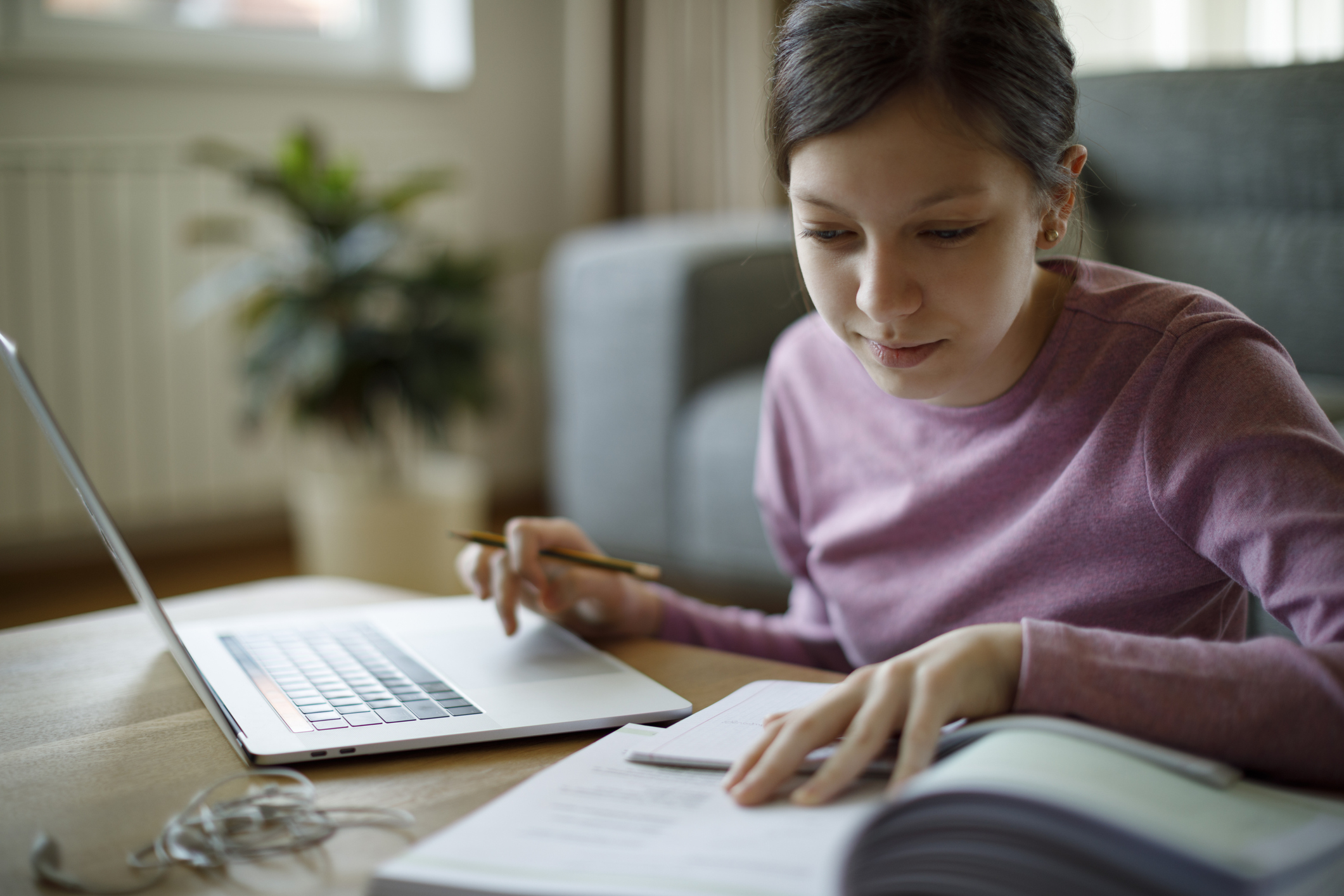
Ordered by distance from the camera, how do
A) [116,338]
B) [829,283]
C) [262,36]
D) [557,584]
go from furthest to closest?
[262,36] < [116,338] < [557,584] < [829,283]

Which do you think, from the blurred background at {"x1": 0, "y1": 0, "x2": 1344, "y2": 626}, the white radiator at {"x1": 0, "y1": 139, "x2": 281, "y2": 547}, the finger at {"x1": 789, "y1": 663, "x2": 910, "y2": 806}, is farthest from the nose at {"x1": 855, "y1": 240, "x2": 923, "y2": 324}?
the white radiator at {"x1": 0, "y1": 139, "x2": 281, "y2": 547}

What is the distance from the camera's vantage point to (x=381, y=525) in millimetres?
2365

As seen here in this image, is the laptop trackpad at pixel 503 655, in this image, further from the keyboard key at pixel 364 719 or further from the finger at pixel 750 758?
the finger at pixel 750 758

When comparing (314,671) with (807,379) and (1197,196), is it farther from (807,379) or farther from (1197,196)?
(1197,196)

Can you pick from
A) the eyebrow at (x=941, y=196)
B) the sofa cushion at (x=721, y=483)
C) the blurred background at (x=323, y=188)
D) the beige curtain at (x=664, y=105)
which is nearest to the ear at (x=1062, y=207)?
the eyebrow at (x=941, y=196)

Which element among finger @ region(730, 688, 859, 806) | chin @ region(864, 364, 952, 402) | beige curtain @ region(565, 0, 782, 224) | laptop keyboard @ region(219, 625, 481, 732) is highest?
beige curtain @ region(565, 0, 782, 224)

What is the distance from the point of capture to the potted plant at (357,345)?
2318 mm

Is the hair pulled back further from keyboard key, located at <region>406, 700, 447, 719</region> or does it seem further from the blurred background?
the blurred background

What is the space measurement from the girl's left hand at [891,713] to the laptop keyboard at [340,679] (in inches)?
8.1

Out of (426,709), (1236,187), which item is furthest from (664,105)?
(426,709)

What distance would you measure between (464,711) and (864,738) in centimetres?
25

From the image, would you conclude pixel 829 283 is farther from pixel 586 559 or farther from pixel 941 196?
pixel 586 559

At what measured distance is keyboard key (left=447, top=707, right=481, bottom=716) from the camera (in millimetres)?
648

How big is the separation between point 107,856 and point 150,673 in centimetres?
28
